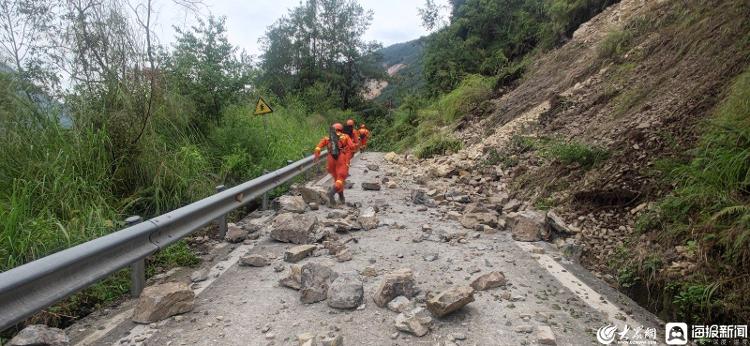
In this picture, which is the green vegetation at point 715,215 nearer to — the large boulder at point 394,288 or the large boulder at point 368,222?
the large boulder at point 394,288

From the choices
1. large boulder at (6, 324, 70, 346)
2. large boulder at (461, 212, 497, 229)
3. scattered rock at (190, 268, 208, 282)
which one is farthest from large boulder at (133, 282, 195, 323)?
large boulder at (461, 212, 497, 229)

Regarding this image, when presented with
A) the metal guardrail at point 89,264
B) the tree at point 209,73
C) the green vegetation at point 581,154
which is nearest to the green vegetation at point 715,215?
the green vegetation at point 581,154

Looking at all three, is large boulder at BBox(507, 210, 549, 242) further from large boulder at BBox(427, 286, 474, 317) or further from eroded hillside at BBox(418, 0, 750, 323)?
large boulder at BBox(427, 286, 474, 317)

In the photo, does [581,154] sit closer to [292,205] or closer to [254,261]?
[292,205]

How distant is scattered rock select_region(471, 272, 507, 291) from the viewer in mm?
3004

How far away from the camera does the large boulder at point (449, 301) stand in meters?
2.53

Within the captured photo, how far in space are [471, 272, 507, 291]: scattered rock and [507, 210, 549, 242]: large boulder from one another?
1313 millimetres

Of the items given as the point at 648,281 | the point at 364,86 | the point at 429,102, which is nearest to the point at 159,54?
the point at 648,281

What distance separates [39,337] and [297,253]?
1869mm

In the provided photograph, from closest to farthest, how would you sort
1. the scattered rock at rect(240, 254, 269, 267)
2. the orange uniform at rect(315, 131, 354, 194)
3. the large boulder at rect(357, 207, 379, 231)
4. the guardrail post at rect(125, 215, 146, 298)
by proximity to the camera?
1. the guardrail post at rect(125, 215, 146, 298)
2. the scattered rock at rect(240, 254, 269, 267)
3. the large boulder at rect(357, 207, 379, 231)
4. the orange uniform at rect(315, 131, 354, 194)

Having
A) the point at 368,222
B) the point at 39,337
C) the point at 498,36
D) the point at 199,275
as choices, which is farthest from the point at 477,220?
the point at 498,36

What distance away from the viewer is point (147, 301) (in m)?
2.61

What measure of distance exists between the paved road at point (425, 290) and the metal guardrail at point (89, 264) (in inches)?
14.4

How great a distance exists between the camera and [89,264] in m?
2.41
